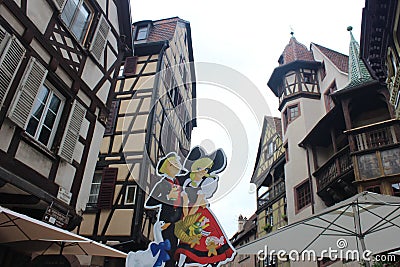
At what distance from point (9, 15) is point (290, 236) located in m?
5.83

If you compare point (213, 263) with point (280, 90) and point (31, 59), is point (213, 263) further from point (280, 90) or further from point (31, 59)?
point (280, 90)

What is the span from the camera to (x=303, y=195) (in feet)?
51.7

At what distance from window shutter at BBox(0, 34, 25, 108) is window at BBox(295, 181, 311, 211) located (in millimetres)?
13088

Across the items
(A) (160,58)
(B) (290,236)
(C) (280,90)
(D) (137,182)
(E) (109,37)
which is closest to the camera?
(B) (290,236)

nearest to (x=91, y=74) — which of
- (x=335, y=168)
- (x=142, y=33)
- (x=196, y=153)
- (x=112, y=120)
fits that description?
(x=196, y=153)

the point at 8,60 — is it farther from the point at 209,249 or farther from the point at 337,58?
the point at 337,58

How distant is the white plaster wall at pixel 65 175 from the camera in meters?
6.39

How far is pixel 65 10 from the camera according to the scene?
696cm

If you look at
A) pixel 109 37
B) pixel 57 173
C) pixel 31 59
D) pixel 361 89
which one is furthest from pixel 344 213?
pixel 361 89

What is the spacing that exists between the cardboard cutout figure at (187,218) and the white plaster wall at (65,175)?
1.66 metres

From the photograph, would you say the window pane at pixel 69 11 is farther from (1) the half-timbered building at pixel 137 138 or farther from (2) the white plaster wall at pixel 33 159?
(1) the half-timbered building at pixel 137 138

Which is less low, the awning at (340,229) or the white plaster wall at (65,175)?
the white plaster wall at (65,175)

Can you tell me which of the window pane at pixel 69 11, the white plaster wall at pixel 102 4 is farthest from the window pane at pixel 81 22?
the white plaster wall at pixel 102 4

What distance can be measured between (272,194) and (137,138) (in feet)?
37.9
